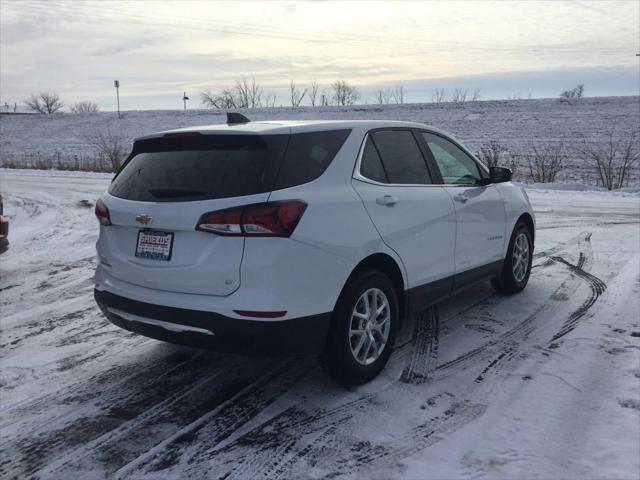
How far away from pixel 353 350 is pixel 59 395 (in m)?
1.97

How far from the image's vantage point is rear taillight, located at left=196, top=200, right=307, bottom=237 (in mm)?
3266

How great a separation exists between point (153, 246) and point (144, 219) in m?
0.18

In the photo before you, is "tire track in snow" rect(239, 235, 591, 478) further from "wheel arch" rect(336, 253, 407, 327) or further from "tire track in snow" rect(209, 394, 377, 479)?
"wheel arch" rect(336, 253, 407, 327)

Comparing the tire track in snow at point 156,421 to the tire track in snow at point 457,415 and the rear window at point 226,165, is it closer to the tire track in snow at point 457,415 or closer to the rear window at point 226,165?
the tire track in snow at point 457,415

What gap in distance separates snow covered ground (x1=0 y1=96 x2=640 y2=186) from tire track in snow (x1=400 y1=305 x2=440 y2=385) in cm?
1493

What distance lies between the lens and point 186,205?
3.41 metres

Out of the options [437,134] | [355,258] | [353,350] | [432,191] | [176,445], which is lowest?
[176,445]

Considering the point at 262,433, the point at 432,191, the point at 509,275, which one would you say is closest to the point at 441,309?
the point at 509,275

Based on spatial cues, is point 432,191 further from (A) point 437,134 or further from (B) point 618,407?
(B) point 618,407

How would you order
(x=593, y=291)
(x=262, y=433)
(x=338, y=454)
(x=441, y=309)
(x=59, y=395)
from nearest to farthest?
(x=338, y=454) < (x=262, y=433) < (x=59, y=395) < (x=441, y=309) < (x=593, y=291)

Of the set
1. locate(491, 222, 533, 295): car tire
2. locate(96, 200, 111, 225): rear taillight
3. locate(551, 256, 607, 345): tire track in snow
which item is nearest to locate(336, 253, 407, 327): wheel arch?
locate(551, 256, 607, 345): tire track in snow

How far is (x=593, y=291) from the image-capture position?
600 cm

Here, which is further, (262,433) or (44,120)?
(44,120)

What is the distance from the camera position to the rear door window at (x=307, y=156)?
11.3 ft
